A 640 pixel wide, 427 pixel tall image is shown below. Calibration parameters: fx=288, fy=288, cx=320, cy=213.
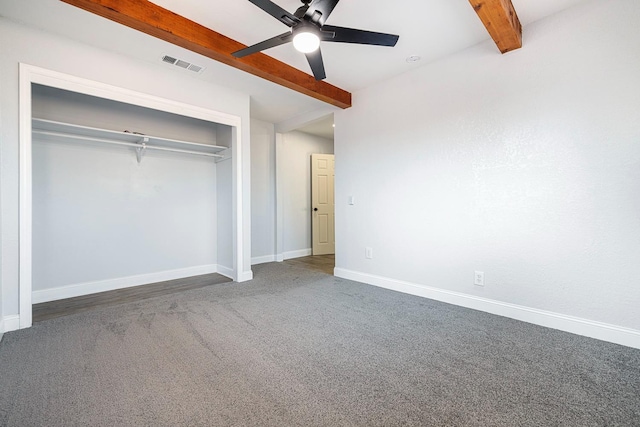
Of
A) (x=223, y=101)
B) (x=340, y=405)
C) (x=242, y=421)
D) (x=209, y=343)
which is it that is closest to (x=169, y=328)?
(x=209, y=343)

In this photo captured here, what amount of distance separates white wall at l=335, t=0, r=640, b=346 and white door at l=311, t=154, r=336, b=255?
246 cm

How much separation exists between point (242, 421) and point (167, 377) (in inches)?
25.9

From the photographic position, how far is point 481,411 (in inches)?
56.8

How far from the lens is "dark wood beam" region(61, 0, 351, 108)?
211 cm

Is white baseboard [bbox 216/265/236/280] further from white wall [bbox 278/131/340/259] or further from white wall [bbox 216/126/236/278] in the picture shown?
white wall [bbox 278/131/340/259]

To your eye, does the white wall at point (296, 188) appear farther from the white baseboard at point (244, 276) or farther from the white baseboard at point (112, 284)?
the white baseboard at point (112, 284)

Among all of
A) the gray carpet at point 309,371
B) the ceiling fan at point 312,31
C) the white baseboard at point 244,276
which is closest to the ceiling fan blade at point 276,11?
the ceiling fan at point 312,31

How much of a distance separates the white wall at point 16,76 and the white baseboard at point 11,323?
0.05 ft

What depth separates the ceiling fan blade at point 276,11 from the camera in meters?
1.78

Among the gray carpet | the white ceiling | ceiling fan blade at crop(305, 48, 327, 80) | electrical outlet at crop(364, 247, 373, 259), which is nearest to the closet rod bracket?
the white ceiling

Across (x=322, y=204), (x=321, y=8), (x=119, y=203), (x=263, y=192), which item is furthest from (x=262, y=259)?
(x=321, y=8)

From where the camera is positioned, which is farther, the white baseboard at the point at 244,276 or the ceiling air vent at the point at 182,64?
the white baseboard at the point at 244,276

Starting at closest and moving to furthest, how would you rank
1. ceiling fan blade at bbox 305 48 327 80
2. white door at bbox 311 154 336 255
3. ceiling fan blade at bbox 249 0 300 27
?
1. ceiling fan blade at bbox 249 0 300 27
2. ceiling fan blade at bbox 305 48 327 80
3. white door at bbox 311 154 336 255

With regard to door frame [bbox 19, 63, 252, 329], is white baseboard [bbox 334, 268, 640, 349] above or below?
below
